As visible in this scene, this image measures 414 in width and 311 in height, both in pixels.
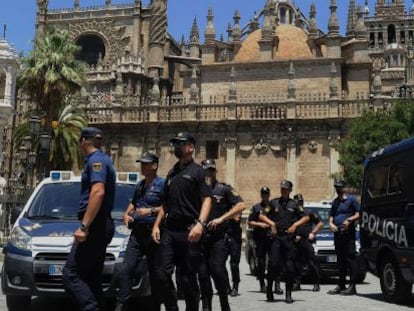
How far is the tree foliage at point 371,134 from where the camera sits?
24.6m

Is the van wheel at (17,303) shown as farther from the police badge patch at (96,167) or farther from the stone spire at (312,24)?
the stone spire at (312,24)

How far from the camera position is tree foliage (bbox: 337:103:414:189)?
24609 mm

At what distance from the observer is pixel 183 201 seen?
17.9 feet

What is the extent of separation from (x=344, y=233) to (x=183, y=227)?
477cm

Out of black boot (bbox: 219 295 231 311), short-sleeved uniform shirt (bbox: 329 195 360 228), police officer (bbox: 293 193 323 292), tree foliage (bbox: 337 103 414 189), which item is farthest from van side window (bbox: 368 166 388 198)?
tree foliage (bbox: 337 103 414 189)

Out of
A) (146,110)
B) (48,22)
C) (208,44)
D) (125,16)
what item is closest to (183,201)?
(146,110)

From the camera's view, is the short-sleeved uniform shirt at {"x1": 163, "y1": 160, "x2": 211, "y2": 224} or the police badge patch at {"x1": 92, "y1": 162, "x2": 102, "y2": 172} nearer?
the police badge patch at {"x1": 92, "y1": 162, "x2": 102, "y2": 172}

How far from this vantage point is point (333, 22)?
34406 millimetres

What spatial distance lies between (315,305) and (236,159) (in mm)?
22243

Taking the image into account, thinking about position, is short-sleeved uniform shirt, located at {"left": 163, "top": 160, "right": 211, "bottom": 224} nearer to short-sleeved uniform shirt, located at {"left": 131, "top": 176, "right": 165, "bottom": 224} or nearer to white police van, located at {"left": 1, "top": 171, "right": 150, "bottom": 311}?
short-sleeved uniform shirt, located at {"left": 131, "top": 176, "right": 165, "bottom": 224}

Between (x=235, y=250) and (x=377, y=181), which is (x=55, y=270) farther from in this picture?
(x=377, y=181)

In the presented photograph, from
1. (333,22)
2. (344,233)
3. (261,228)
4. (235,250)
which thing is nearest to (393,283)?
(344,233)

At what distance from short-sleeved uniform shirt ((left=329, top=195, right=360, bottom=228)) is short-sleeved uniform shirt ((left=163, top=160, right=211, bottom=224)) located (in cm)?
465

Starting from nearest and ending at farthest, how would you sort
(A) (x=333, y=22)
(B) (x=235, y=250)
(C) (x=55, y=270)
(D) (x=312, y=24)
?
(C) (x=55, y=270), (B) (x=235, y=250), (A) (x=333, y=22), (D) (x=312, y=24)
